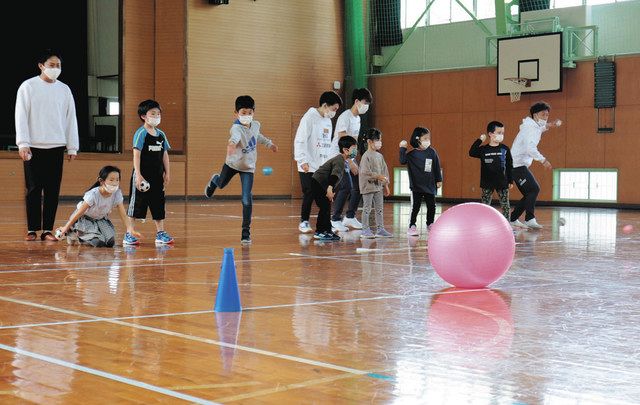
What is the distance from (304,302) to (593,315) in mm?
1645

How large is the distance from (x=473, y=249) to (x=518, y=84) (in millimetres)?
16825

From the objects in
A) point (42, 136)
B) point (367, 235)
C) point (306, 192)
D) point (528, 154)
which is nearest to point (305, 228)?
point (306, 192)

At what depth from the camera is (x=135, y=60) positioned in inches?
885

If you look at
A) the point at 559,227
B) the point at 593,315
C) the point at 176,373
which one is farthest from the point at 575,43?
the point at 176,373

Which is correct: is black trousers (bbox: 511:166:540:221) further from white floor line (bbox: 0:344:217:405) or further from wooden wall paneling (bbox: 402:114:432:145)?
wooden wall paneling (bbox: 402:114:432:145)

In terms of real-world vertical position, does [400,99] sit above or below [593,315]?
above

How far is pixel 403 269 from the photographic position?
7.54m

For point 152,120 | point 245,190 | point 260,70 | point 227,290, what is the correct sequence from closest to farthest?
point 227,290 < point 152,120 < point 245,190 < point 260,70

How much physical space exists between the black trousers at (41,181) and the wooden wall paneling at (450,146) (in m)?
15.4

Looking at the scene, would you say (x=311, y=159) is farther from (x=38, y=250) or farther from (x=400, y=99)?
(x=400, y=99)

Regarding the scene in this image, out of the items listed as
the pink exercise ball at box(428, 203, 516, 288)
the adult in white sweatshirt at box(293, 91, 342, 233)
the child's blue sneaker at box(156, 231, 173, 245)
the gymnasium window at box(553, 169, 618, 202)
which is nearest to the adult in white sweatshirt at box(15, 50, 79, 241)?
the child's blue sneaker at box(156, 231, 173, 245)

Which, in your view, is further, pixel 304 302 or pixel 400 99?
pixel 400 99

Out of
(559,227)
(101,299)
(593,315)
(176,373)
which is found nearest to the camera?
(176,373)

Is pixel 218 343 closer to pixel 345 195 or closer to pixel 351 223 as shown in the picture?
pixel 345 195
